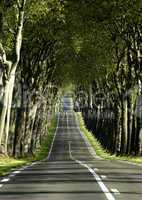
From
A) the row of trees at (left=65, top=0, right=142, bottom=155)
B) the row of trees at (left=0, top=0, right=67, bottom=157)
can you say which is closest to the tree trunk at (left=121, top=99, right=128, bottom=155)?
the row of trees at (left=65, top=0, right=142, bottom=155)

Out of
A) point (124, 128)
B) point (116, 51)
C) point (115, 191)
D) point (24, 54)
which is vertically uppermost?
point (116, 51)

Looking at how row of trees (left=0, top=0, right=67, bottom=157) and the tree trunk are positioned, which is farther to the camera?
the tree trunk

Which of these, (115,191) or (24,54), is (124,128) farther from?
(115,191)

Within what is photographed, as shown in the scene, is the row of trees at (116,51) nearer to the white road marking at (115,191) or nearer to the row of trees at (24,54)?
the row of trees at (24,54)

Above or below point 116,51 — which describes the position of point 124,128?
below

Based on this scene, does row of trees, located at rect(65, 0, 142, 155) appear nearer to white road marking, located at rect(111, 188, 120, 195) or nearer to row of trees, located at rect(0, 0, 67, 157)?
row of trees, located at rect(0, 0, 67, 157)

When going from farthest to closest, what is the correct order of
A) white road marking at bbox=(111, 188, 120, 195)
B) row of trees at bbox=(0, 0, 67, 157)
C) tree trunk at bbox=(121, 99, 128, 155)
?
tree trunk at bbox=(121, 99, 128, 155), row of trees at bbox=(0, 0, 67, 157), white road marking at bbox=(111, 188, 120, 195)

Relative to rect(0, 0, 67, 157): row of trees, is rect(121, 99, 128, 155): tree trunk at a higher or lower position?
lower

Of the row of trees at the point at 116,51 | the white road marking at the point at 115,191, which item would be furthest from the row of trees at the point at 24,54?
the white road marking at the point at 115,191

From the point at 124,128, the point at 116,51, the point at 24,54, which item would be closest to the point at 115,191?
the point at 24,54

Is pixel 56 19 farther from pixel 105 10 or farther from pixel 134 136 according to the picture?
pixel 134 136

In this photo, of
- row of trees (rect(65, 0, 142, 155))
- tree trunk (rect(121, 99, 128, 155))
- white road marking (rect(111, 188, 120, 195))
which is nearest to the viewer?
white road marking (rect(111, 188, 120, 195))

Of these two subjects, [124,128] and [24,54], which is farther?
[124,128]

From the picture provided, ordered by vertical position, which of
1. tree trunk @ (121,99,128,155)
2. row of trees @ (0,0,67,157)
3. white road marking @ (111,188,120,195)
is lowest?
white road marking @ (111,188,120,195)
